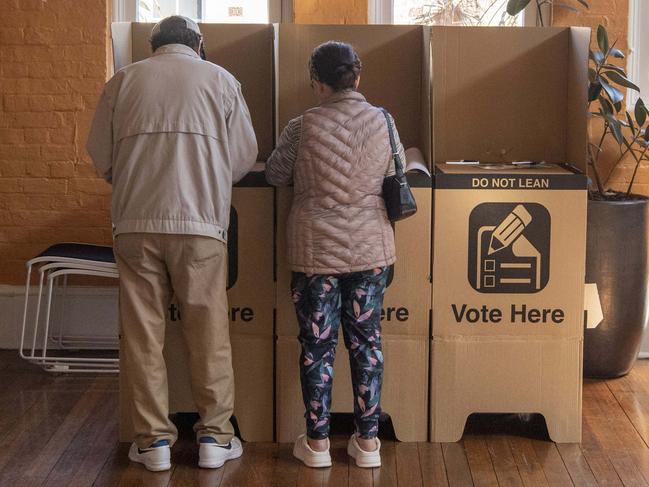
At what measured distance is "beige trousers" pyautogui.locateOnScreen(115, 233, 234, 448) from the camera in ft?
9.51

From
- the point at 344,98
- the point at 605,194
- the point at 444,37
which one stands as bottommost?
the point at 605,194

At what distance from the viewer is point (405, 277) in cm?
323

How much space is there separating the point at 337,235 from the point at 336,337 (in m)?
0.34

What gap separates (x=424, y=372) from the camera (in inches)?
129

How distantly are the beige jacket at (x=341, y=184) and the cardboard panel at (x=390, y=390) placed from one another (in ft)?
1.44

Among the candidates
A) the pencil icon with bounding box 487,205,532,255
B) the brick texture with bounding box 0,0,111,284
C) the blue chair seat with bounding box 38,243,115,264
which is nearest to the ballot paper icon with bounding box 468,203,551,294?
the pencil icon with bounding box 487,205,532,255

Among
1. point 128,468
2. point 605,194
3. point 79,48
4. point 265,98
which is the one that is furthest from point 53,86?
point 605,194

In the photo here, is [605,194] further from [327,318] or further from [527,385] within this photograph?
[327,318]

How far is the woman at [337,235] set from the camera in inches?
114

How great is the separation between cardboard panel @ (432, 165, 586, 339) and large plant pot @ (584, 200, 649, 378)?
31.2 inches

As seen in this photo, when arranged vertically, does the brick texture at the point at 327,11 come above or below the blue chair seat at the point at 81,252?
above

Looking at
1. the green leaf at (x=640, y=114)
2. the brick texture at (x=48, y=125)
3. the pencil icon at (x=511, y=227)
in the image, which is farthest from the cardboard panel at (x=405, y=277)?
the brick texture at (x=48, y=125)

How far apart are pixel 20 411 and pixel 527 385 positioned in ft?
5.86

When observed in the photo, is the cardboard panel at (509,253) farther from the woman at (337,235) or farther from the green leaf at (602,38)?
the green leaf at (602,38)
